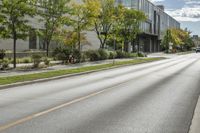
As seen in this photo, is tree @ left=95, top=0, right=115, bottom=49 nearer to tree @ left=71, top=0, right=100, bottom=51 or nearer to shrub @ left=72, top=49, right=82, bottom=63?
tree @ left=71, top=0, right=100, bottom=51

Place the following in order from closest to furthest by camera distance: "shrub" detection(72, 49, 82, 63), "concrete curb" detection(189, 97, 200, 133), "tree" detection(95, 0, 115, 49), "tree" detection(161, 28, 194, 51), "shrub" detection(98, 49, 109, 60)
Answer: "concrete curb" detection(189, 97, 200, 133) < "shrub" detection(72, 49, 82, 63) < "shrub" detection(98, 49, 109, 60) < "tree" detection(95, 0, 115, 49) < "tree" detection(161, 28, 194, 51)

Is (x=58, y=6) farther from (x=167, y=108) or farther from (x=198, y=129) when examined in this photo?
(x=198, y=129)

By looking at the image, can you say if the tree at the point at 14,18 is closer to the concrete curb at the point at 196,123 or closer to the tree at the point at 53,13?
the tree at the point at 53,13

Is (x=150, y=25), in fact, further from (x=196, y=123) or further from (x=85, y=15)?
(x=196, y=123)

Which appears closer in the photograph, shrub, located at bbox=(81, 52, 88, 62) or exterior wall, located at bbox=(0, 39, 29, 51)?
shrub, located at bbox=(81, 52, 88, 62)

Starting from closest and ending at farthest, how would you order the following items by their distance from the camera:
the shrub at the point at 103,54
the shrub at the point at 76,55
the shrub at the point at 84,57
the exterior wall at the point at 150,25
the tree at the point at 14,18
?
the tree at the point at 14,18
the shrub at the point at 76,55
the shrub at the point at 84,57
the shrub at the point at 103,54
the exterior wall at the point at 150,25

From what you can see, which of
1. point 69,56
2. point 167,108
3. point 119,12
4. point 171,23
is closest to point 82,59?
point 69,56

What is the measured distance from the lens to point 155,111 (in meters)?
12.3

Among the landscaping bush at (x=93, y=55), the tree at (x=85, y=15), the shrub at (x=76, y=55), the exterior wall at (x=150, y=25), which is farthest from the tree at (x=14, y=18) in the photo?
the exterior wall at (x=150, y=25)

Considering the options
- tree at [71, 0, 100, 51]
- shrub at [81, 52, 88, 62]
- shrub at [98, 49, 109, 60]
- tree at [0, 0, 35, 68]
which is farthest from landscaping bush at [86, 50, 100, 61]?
tree at [0, 0, 35, 68]

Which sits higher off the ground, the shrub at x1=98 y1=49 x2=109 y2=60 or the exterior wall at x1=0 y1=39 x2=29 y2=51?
the exterior wall at x1=0 y1=39 x2=29 y2=51

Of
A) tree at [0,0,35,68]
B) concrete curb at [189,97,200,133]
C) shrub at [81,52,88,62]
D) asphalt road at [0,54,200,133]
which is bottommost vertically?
concrete curb at [189,97,200,133]

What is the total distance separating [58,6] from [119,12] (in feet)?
68.0

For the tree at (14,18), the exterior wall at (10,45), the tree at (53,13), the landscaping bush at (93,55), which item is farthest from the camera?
the landscaping bush at (93,55)
